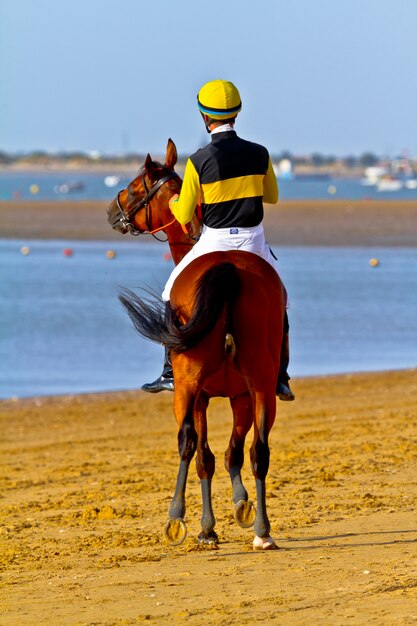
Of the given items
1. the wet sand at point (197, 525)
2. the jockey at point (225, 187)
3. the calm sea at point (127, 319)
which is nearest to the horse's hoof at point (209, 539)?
the wet sand at point (197, 525)

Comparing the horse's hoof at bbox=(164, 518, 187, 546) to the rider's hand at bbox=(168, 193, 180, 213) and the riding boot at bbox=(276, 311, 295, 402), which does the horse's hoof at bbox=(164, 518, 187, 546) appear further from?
the rider's hand at bbox=(168, 193, 180, 213)

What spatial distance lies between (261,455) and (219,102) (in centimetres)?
201

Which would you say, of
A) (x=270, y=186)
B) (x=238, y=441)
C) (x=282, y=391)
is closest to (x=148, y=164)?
(x=270, y=186)

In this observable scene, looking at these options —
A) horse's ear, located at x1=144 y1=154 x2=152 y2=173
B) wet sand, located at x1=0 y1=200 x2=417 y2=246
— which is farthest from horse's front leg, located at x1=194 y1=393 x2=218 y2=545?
wet sand, located at x1=0 y1=200 x2=417 y2=246

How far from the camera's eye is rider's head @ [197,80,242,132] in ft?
24.4

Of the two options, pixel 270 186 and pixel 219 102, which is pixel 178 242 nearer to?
pixel 270 186

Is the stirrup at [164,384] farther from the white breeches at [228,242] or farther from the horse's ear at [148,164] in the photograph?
the horse's ear at [148,164]

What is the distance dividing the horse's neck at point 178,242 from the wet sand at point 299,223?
108ft

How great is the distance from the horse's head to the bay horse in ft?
2.54

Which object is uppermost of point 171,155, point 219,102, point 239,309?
point 219,102

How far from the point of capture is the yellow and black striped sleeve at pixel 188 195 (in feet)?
24.0

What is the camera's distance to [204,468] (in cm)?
762

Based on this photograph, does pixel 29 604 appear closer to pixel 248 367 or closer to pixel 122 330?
pixel 248 367

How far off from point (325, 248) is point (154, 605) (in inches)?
1356
